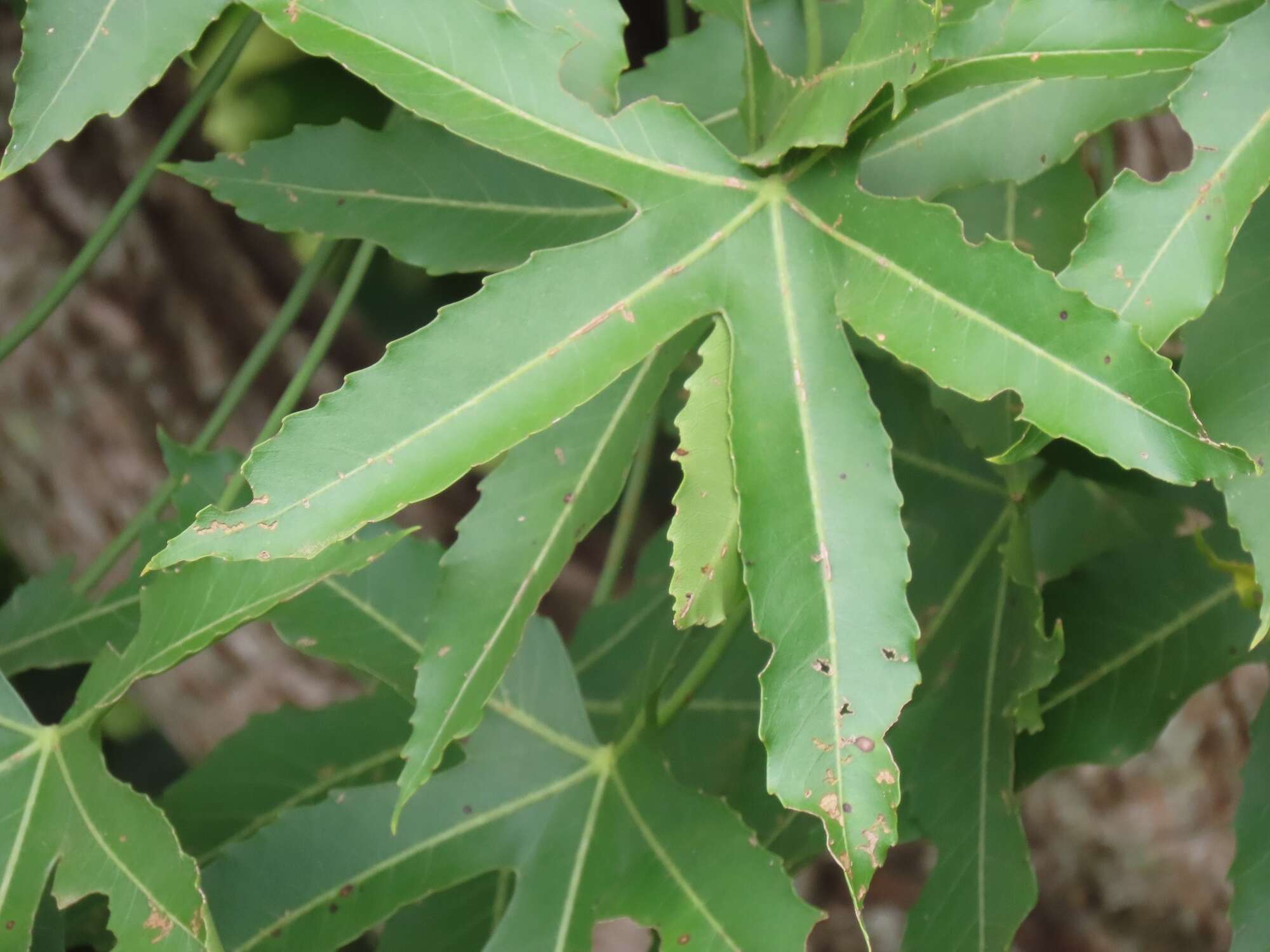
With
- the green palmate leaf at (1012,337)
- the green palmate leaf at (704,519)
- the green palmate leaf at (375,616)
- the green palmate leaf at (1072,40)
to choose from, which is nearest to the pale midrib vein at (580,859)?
the green palmate leaf at (375,616)

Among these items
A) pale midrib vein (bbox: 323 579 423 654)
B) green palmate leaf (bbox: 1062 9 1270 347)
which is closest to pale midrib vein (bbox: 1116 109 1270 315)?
green palmate leaf (bbox: 1062 9 1270 347)

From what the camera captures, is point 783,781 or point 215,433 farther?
point 215,433

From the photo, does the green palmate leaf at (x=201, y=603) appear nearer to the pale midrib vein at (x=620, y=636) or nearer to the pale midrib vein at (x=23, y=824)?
the pale midrib vein at (x=23, y=824)

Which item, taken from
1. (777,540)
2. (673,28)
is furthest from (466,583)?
(673,28)

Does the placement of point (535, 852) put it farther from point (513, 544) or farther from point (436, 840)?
point (513, 544)

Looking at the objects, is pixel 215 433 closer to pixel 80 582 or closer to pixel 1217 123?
pixel 80 582

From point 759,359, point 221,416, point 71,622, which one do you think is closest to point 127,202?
point 221,416

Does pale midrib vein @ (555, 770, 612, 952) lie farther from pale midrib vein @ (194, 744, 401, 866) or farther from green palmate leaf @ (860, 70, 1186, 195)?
green palmate leaf @ (860, 70, 1186, 195)
